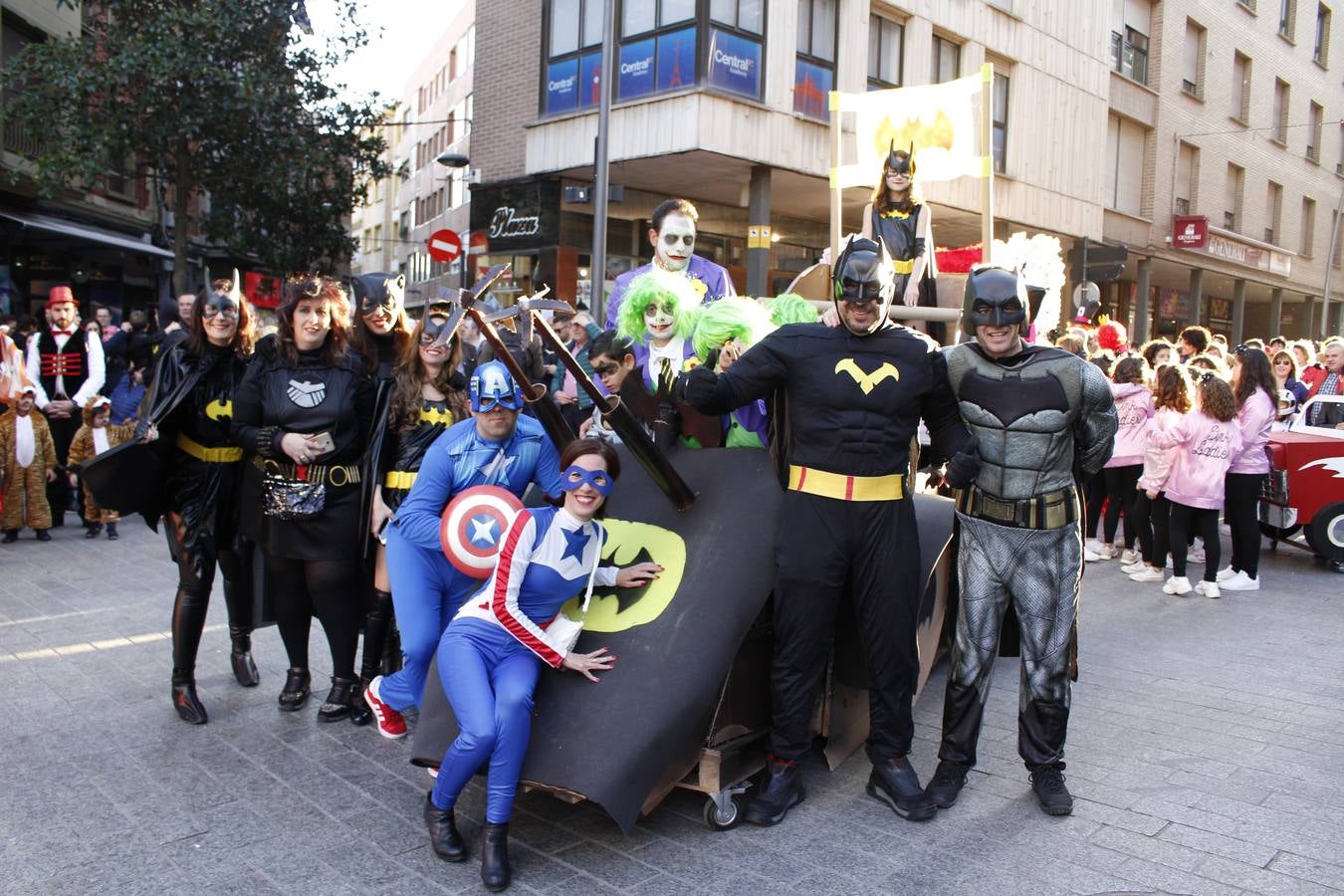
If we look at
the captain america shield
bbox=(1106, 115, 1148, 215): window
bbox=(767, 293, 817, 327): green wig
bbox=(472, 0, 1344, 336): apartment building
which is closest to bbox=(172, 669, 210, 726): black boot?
the captain america shield

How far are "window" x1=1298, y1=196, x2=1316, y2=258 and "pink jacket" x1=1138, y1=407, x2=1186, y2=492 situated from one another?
3078 centimetres

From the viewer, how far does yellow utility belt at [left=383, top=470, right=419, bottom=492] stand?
4.60 metres

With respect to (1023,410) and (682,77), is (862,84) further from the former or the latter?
(1023,410)

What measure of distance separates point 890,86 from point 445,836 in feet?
56.5

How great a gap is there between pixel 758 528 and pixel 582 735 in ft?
3.26

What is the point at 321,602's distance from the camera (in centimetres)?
459

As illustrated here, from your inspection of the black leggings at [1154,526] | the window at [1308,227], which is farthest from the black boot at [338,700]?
the window at [1308,227]

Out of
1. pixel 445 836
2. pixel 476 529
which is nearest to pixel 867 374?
pixel 476 529

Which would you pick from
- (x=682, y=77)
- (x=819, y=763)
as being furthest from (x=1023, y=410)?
(x=682, y=77)

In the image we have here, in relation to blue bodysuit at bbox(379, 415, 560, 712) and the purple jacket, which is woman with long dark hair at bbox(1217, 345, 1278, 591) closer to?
the purple jacket

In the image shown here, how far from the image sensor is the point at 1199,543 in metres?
10.1

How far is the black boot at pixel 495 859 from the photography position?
3.17m

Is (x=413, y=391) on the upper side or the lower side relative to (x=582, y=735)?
upper

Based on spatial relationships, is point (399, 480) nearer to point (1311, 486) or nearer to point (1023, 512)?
point (1023, 512)
